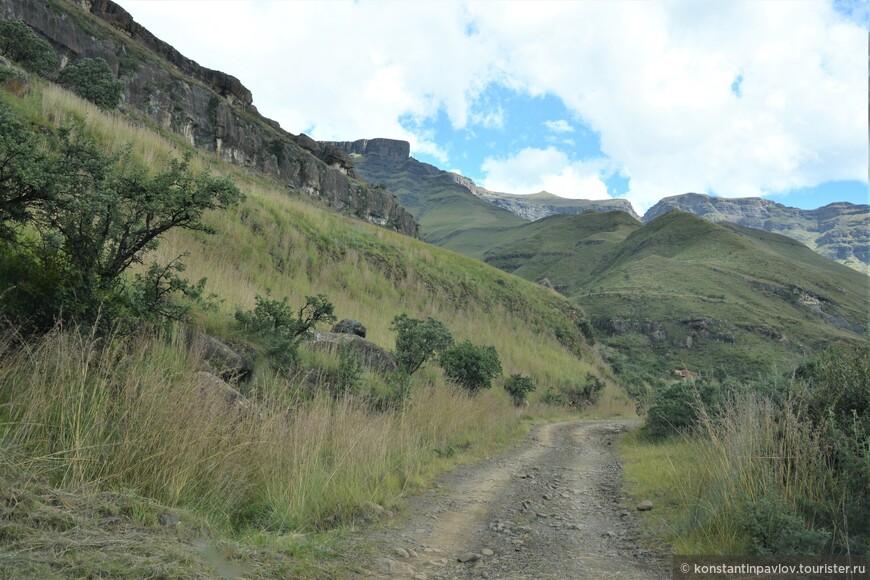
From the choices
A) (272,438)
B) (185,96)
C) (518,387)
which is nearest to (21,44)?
(518,387)

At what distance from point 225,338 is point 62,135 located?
3.13m

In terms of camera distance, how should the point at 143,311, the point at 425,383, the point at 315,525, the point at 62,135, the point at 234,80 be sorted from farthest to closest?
the point at 234,80, the point at 425,383, the point at 143,311, the point at 62,135, the point at 315,525

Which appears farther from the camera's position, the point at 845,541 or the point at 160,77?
the point at 160,77

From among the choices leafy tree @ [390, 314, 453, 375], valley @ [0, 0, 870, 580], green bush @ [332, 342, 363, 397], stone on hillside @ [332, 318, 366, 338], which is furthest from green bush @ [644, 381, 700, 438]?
green bush @ [332, 342, 363, 397]

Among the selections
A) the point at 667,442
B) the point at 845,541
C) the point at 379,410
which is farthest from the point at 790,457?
the point at 667,442

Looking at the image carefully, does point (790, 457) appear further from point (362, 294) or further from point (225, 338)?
point (362, 294)

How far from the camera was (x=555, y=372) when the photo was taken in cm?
2383

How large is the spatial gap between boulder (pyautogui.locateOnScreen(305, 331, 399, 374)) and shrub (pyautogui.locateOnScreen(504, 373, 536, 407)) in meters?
8.74

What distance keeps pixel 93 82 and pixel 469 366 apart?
2777cm

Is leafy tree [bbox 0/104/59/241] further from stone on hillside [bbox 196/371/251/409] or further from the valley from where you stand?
stone on hillside [bbox 196/371/251/409]

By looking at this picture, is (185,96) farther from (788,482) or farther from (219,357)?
(788,482)

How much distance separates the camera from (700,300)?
76.3 meters

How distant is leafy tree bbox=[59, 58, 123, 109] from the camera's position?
23405mm

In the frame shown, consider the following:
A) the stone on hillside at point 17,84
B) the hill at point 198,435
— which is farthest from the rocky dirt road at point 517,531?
the stone on hillside at point 17,84
